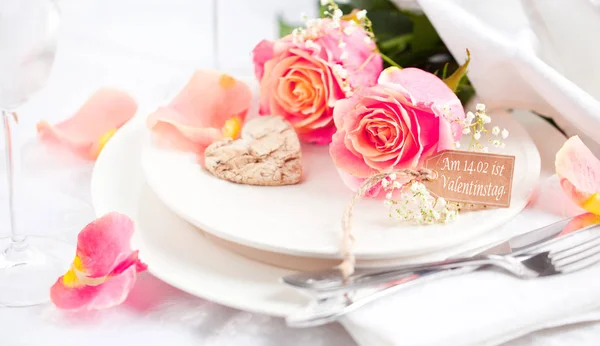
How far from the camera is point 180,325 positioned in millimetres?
834

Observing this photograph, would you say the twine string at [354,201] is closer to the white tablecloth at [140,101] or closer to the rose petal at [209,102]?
the white tablecloth at [140,101]

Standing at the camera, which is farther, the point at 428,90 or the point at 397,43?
the point at 397,43

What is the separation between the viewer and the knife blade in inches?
29.7

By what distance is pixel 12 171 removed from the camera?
3.06 ft

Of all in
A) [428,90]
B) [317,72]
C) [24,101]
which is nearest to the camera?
[24,101]

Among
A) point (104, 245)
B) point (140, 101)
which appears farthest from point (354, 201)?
point (140, 101)

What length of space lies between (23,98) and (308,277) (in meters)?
0.42

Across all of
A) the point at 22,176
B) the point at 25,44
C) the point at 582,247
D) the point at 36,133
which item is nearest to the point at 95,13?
the point at 36,133

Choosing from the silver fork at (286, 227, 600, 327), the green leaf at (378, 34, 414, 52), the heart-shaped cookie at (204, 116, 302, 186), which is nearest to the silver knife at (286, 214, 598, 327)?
the silver fork at (286, 227, 600, 327)

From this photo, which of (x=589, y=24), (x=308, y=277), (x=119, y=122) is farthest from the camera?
(x=119, y=122)

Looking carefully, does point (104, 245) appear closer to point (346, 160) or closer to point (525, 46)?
point (346, 160)

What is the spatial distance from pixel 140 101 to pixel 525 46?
32.6 inches

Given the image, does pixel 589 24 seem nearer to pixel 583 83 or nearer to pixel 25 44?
pixel 583 83

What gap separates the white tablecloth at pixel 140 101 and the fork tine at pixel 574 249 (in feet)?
0.28
